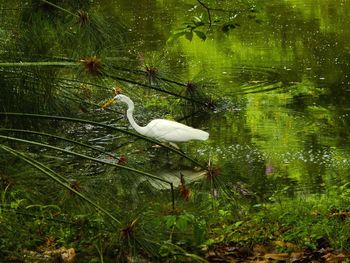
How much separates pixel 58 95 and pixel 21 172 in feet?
6.69

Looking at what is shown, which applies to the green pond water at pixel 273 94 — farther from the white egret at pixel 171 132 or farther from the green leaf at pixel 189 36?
the green leaf at pixel 189 36

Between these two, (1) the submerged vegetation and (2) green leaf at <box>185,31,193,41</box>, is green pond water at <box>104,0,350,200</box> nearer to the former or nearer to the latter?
(1) the submerged vegetation

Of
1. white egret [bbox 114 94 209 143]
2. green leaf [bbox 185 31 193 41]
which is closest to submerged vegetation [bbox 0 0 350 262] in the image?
green leaf [bbox 185 31 193 41]

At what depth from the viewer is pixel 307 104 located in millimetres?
7145

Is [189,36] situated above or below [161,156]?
above

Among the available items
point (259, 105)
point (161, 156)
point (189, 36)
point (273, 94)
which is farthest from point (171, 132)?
point (273, 94)

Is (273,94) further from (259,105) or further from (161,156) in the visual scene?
(161,156)

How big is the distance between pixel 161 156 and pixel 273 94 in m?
2.38

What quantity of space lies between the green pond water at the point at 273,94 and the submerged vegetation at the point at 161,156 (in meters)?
0.02

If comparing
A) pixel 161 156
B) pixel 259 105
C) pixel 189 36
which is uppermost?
pixel 189 36

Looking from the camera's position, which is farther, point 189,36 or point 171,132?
point 171,132

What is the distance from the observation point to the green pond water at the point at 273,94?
5238 millimetres

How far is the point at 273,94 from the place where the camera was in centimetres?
761

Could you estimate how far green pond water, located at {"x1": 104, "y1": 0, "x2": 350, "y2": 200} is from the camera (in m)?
5.24
